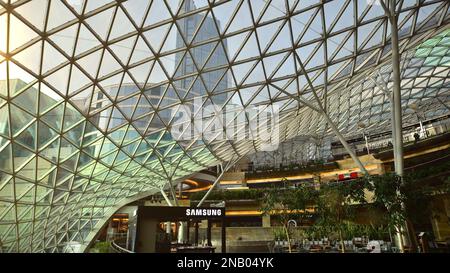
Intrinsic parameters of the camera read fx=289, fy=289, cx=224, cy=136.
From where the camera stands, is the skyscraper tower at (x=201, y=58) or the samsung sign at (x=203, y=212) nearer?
the skyscraper tower at (x=201, y=58)

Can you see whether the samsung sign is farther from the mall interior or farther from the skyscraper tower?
the skyscraper tower

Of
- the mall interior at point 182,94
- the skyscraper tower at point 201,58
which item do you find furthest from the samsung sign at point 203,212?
the skyscraper tower at point 201,58

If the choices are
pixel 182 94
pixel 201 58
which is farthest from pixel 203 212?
pixel 201 58

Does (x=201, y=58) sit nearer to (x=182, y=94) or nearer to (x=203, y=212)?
(x=182, y=94)

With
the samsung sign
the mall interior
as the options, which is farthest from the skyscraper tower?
the samsung sign

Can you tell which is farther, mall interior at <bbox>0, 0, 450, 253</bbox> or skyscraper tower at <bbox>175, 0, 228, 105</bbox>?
skyscraper tower at <bbox>175, 0, 228, 105</bbox>

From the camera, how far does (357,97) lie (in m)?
42.9

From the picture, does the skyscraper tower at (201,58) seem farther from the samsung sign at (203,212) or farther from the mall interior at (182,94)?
the samsung sign at (203,212)

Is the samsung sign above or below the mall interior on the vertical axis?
below

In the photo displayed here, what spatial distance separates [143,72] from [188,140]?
523 inches

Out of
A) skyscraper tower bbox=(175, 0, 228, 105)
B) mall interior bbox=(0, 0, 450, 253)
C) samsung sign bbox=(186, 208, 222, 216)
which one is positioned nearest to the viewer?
mall interior bbox=(0, 0, 450, 253)

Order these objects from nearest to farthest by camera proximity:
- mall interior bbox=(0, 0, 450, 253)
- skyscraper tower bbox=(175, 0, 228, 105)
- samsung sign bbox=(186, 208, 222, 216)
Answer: mall interior bbox=(0, 0, 450, 253) → skyscraper tower bbox=(175, 0, 228, 105) → samsung sign bbox=(186, 208, 222, 216)
